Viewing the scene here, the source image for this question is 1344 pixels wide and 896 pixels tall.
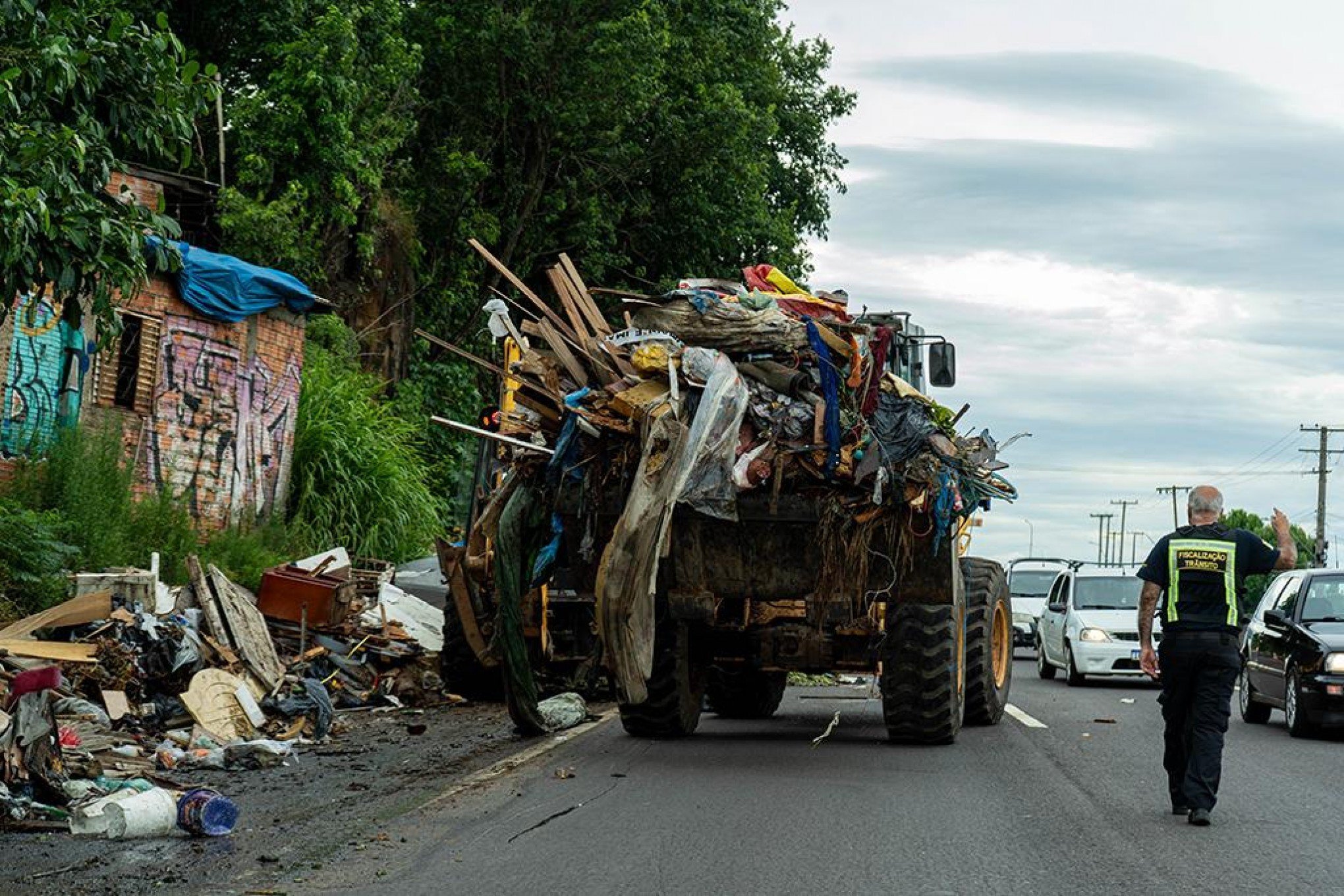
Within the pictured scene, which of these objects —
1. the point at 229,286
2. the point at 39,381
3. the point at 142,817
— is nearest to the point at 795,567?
the point at 142,817

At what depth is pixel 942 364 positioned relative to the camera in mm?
15039

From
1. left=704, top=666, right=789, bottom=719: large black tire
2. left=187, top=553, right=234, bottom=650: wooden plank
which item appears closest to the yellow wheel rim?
left=704, top=666, right=789, bottom=719: large black tire

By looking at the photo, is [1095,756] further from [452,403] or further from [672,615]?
[452,403]

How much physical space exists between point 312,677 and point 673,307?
6.45 meters

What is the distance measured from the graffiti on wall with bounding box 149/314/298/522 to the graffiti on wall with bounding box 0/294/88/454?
70.9 inches

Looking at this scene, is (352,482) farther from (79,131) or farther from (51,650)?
A: (79,131)

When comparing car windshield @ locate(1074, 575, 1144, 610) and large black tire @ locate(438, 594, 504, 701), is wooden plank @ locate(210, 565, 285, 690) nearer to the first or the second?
large black tire @ locate(438, 594, 504, 701)

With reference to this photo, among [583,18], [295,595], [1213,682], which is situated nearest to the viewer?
[1213,682]

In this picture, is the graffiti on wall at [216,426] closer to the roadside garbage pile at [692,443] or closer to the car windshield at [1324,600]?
the roadside garbage pile at [692,443]

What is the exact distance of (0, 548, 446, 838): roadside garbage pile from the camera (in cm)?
937

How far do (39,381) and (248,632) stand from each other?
579 centimetres

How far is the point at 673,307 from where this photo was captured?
12.5 meters

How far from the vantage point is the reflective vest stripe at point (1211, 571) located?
10.2 m

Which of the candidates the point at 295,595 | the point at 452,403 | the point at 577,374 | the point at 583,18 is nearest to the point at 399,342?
the point at 452,403
